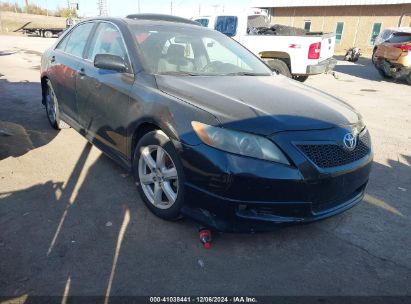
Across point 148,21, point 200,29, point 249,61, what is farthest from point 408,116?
point 148,21

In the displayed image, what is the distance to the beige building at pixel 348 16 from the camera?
84.8 feet

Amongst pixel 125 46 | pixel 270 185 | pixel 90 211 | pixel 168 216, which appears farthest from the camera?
pixel 125 46

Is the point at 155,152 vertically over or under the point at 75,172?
over

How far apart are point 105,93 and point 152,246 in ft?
5.60

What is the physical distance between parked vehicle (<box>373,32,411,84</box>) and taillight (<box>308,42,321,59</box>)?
416 cm

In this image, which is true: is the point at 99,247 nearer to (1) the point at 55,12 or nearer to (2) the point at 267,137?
(2) the point at 267,137

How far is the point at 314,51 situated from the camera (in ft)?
29.9

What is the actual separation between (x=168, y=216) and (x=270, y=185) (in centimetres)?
101

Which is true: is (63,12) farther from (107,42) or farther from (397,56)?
(107,42)

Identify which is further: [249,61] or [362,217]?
[249,61]

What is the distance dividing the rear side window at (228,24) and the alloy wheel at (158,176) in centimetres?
820

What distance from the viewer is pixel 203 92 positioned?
2889mm

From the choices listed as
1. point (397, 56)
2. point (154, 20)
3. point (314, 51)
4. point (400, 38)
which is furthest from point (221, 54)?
point (400, 38)

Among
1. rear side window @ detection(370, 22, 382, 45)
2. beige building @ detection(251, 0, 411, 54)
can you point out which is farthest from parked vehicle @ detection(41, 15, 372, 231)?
rear side window @ detection(370, 22, 382, 45)
